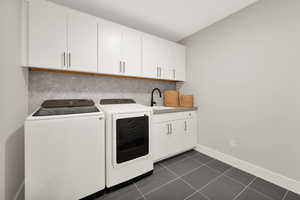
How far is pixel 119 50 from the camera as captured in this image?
71.6 inches

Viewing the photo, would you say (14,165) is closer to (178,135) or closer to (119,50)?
(119,50)

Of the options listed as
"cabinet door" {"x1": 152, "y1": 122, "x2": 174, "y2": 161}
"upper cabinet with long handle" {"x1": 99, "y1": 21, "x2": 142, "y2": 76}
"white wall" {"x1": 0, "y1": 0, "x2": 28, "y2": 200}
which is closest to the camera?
"white wall" {"x1": 0, "y1": 0, "x2": 28, "y2": 200}

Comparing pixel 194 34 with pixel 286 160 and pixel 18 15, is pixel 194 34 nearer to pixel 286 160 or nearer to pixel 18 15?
pixel 286 160

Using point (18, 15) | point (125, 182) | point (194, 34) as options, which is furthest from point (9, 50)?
point (194, 34)

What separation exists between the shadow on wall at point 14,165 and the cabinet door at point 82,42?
0.94 meters

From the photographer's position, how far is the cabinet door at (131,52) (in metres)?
1.87

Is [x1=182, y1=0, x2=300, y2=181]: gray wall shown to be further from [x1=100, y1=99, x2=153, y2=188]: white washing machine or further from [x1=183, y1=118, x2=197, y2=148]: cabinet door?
[x1=100, y1=99, x2=153, y2=188]: white washing machine

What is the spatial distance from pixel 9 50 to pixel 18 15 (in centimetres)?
48

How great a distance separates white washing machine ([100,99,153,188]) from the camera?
4.42 ft

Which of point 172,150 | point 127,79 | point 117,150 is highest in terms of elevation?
point 127,79

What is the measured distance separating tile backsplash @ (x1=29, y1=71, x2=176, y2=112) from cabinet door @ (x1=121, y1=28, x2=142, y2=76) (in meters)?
0.39

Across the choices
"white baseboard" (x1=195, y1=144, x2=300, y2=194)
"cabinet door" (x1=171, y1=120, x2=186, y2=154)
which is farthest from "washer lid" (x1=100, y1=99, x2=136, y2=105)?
"white baseboard" (x1=195, y1=144, x2=300, y2=194)

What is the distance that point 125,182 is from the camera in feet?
4.75

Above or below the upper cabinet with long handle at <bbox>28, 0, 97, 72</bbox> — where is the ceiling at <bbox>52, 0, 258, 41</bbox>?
above
